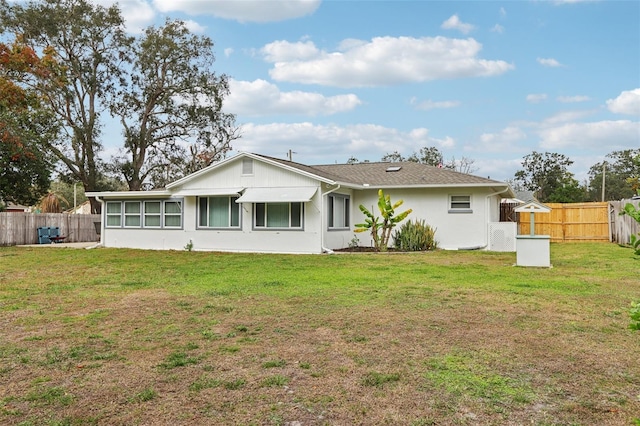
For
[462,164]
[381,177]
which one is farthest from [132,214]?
[462,164]

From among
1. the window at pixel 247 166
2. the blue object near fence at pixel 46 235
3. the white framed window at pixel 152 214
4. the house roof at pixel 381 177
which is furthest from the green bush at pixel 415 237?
the blue object near fence at pixel 46 235

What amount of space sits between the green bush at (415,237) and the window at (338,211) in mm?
2099

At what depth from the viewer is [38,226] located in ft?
76.7

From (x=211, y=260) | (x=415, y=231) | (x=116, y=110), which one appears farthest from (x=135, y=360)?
(x=116, y=110)

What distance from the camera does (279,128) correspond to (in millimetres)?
32188

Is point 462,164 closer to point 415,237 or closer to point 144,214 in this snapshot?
point 415,237

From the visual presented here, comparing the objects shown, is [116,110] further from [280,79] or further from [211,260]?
[211,260]

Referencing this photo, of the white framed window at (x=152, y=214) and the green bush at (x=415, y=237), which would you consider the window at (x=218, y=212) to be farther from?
the green bush at (x=415, y=237)

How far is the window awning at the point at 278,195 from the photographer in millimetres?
16062

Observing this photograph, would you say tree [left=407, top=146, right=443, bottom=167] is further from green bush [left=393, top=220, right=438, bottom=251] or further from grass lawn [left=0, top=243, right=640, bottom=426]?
grass lawn [left=0, top=243, right=640, bottom=426]

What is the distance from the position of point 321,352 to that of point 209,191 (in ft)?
45.3

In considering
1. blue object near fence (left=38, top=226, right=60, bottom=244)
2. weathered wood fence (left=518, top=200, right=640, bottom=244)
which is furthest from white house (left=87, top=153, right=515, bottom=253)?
blue object near fence (left=38, top=226, right=60, bottom=244)

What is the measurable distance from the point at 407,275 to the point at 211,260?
20.6ft

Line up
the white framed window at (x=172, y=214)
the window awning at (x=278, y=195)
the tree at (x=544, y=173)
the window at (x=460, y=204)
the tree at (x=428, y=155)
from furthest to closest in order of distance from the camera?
the tree at (x=428, y=155) < the tree at (x=544, y=173) < the white framed window at (x=172, y=214) < the window at (x=460, y=204) < the window awning at (x=278, y=195)
